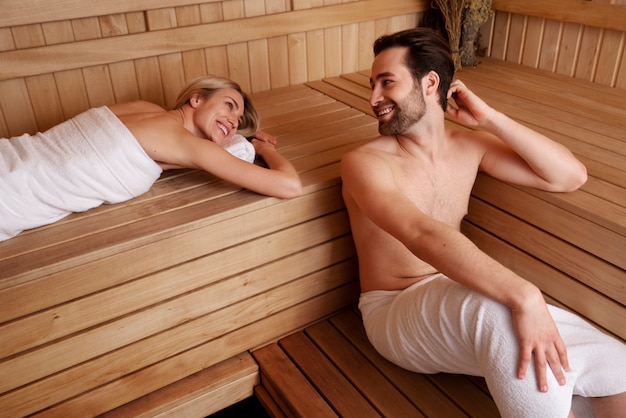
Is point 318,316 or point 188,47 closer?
point 318,316

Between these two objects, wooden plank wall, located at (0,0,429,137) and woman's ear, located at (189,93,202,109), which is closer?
woman's ear, located at (189,93,202,109)

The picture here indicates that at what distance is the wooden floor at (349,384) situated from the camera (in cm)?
167

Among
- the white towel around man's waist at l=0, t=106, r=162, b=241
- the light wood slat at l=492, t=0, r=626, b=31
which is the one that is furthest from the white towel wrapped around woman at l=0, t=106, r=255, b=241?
the light wood slat at l=492, t=0, r=626, b=31

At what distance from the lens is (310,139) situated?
7.35 ft

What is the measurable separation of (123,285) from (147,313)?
0.43ft

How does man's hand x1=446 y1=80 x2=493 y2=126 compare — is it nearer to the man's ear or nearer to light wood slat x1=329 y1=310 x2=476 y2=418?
the man's ear

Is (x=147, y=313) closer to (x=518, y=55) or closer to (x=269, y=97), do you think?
(x=269, y=97)

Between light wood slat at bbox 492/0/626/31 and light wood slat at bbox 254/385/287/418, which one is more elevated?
light wood slat at bbox 492/0/626/31

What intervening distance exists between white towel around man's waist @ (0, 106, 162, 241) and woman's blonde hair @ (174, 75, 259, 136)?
0.34 meters

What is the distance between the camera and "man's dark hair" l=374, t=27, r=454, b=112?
172cm

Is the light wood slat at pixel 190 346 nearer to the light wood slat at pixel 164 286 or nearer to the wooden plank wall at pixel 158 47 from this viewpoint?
the light wood slat at pixel 164 286

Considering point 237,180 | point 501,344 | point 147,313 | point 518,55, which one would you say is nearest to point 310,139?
point 237,180

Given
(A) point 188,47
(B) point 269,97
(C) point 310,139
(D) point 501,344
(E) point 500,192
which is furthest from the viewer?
(B) point 269,97

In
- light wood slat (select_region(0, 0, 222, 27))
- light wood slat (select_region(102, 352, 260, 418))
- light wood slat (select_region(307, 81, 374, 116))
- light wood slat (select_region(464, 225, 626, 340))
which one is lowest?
light wood slat (select_region(102, 352, 260, 418))
